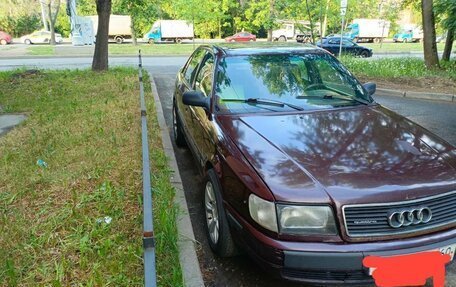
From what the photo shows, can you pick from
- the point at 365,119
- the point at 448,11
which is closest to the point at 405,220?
the point at 365,119

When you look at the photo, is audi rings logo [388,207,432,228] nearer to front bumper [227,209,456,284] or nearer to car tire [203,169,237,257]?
front bumper [227,209,456,284]

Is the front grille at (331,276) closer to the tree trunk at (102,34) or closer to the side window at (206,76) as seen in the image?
the side window at (206,76)

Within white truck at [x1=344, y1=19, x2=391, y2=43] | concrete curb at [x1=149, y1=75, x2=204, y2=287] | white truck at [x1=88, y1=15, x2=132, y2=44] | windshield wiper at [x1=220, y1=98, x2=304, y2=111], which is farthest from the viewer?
white truck at [x1=344, y1=19, x2=391, y2=43]

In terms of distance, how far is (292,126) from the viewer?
3.15m

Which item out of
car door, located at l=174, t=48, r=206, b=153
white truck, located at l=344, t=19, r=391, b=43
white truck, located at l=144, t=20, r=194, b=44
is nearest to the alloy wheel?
car door, located at l=174, t=48, r=206, b=153

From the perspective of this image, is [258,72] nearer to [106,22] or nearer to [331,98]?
[331,98]

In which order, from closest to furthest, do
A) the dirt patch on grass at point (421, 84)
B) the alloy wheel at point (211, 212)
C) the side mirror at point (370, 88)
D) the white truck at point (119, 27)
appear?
the alloy wheel at point (211, 212), the side mirror at point (370, 88), the dirt patch on grass at point (421, 84), the white truck at point (119, 27)

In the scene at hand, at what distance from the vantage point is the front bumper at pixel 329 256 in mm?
2199

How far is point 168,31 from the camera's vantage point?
1705 inches

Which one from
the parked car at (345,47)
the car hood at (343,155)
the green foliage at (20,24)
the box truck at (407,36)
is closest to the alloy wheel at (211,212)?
the car hood at (343,155)

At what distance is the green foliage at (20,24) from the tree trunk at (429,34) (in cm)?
4837

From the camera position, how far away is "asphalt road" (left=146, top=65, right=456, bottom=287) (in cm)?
286

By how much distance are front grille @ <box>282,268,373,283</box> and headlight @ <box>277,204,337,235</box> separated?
22cm

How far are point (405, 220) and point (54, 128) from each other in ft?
17.3
